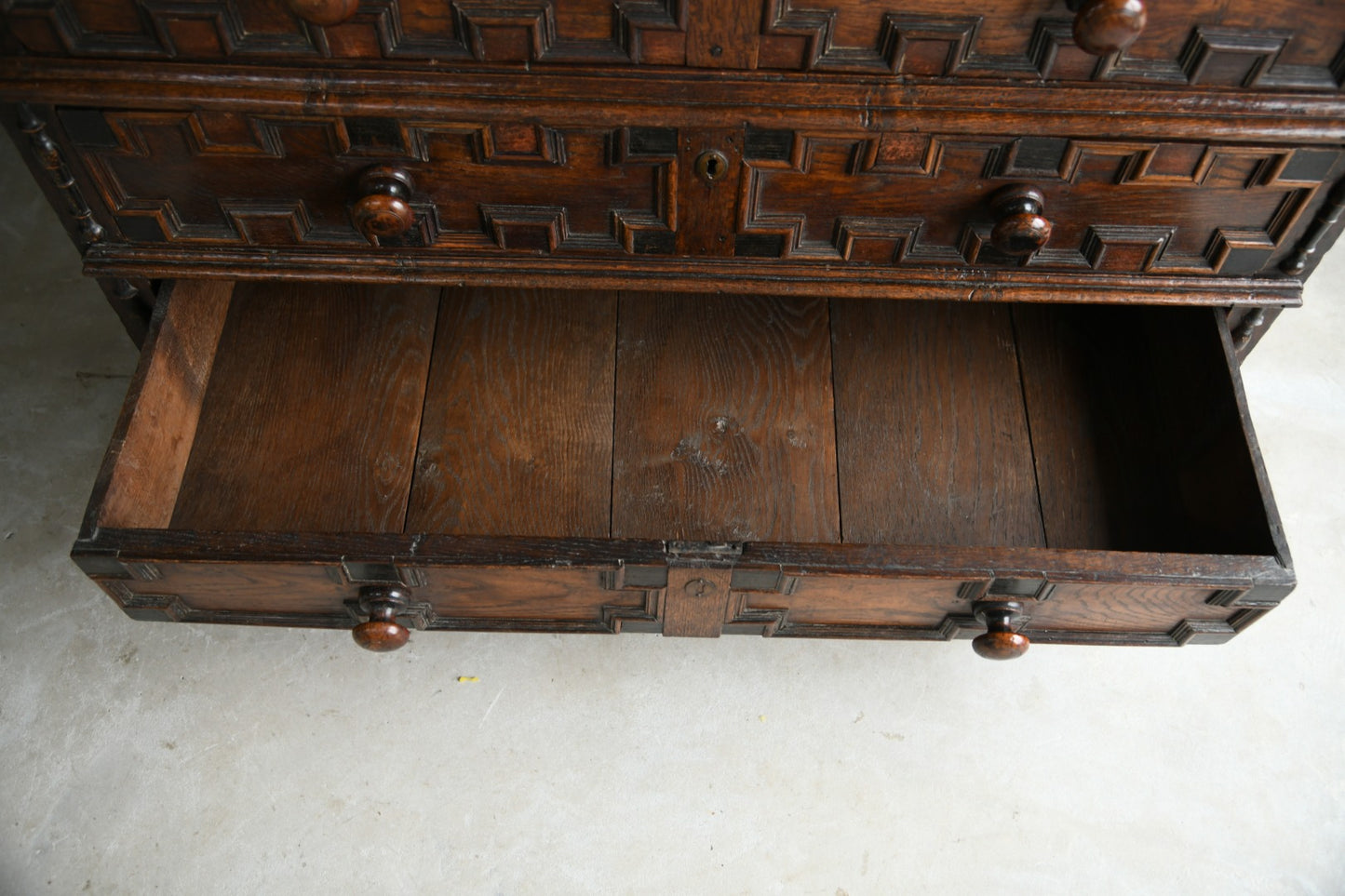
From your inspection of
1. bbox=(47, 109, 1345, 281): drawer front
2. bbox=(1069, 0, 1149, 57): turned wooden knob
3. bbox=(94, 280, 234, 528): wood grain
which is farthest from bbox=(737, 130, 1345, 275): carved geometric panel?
bbox=(94, 280, 234, 528): wood grain

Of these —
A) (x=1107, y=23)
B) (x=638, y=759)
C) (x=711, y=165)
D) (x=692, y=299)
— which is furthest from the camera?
(x=692, y=299)

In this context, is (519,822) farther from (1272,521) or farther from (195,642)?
(1272,521)

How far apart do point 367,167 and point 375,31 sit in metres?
0.15

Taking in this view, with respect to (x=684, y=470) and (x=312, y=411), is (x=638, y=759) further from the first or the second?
(x=312, y=411)

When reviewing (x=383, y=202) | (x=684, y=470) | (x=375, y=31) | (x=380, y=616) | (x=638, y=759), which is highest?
(x=375, y=31)

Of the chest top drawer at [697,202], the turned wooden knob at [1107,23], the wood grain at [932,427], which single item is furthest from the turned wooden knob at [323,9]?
the wood grain at [932,427]

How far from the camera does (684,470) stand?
4.46ft

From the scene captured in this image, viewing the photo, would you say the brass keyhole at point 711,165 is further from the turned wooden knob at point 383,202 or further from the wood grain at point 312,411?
the wood grain at point 312,411

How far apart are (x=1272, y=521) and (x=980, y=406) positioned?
0.39 metres

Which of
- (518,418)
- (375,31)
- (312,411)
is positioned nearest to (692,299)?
(518,418)

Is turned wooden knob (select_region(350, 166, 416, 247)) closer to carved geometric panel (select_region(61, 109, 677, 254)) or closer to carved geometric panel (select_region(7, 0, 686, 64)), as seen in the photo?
carved geometric panel (select_region(61, 109, 677, 254))

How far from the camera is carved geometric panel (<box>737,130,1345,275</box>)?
1.03 m

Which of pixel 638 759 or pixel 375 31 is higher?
pixel 375 31

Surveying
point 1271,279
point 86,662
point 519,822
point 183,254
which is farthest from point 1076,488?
point 86,662
